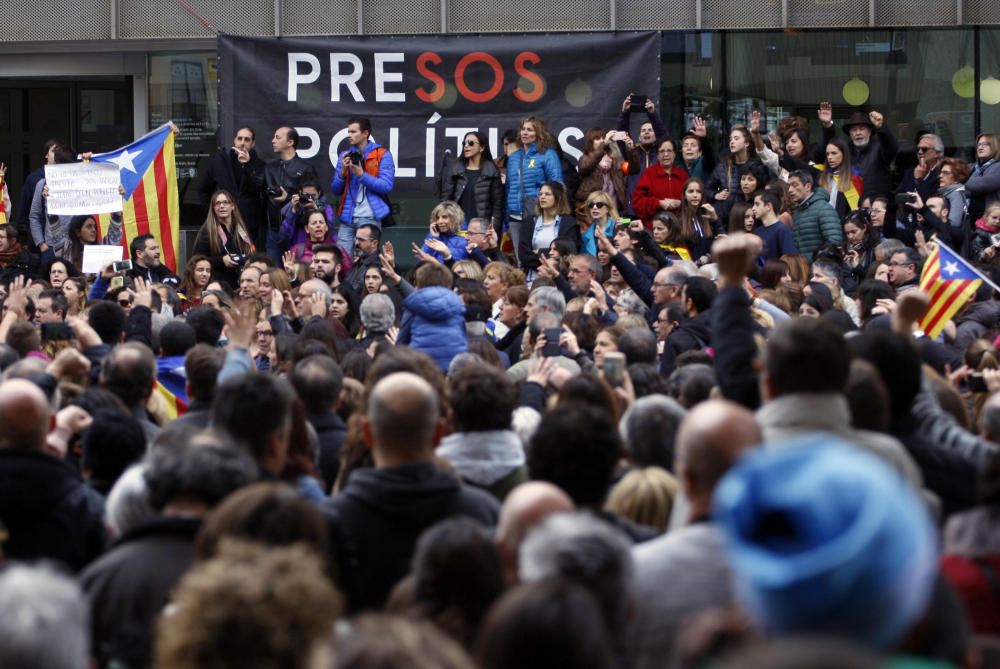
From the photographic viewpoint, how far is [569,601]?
303cm

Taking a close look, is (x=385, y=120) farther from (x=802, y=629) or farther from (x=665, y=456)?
(x=802, y=629)

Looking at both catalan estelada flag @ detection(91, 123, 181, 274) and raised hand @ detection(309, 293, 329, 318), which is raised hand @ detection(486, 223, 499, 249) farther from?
raised hand @ detection(309, 293, 329, 318)

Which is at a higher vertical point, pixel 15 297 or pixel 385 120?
pixel 385 120

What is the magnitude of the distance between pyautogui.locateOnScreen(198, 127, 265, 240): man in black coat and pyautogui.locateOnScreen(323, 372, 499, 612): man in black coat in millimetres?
11562

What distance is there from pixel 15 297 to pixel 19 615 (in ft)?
26.8

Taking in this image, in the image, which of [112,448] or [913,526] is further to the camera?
[112,448]

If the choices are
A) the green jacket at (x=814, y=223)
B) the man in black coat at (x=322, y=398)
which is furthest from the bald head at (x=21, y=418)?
the green jacket at (x=814, y=223)

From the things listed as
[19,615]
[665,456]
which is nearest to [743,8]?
[665,456]

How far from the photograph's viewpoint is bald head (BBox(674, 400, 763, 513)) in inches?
155

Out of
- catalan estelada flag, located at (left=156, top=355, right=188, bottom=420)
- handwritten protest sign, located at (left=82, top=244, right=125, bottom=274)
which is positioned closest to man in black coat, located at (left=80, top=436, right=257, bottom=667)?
catalan estelada flag, located at (left=156, top=355, right=188, bottom=420)

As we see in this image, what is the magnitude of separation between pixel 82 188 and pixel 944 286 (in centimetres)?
862

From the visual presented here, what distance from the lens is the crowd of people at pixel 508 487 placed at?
7.35ft

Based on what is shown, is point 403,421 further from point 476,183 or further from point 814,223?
point 476,183

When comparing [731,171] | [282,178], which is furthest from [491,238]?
[282,178]
